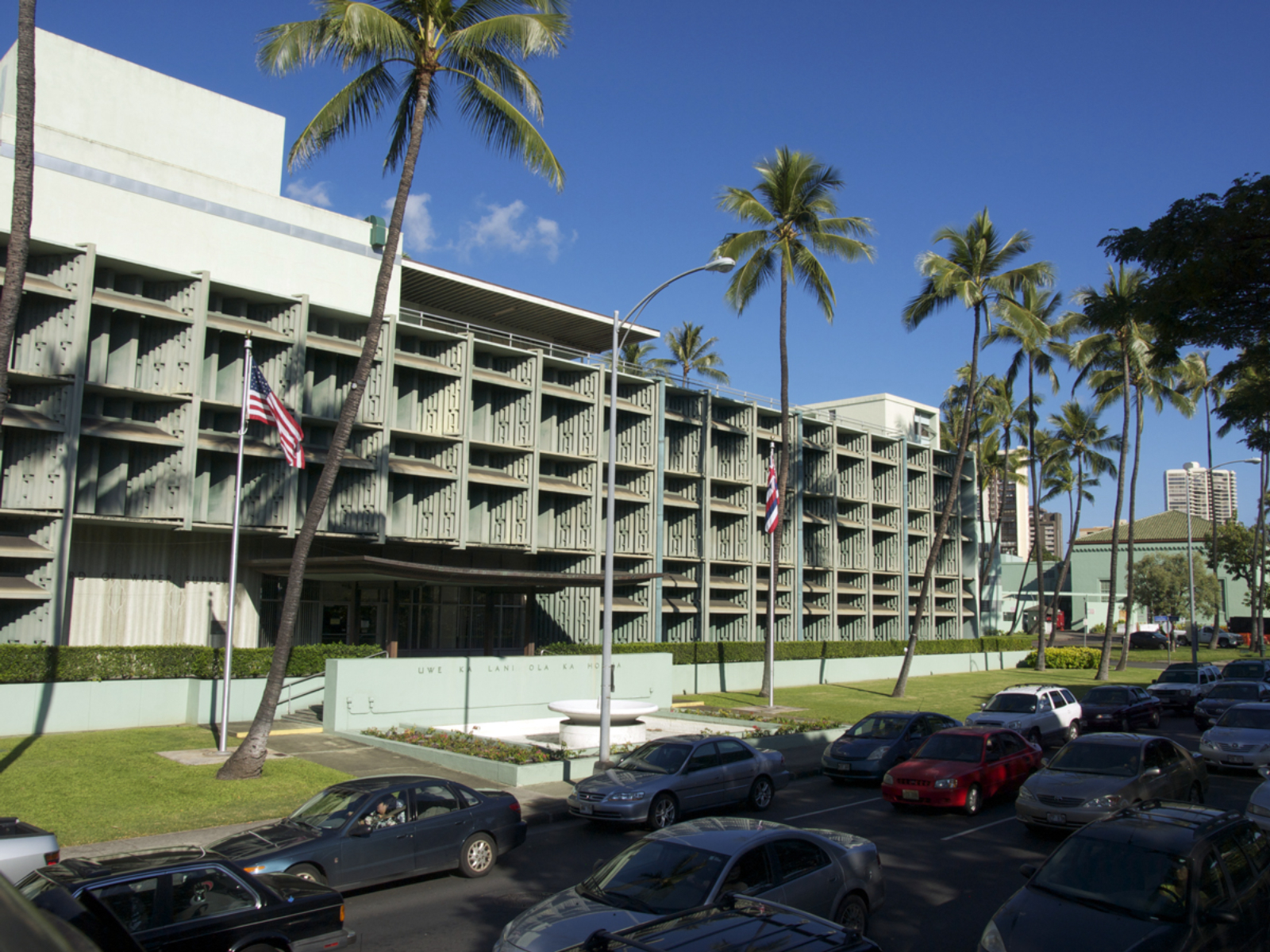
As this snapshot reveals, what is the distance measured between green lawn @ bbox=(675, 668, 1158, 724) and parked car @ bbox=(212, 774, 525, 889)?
58.8 feet

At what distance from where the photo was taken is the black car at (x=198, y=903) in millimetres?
7246

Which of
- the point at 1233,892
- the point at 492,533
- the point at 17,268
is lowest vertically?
the point at 1233,892

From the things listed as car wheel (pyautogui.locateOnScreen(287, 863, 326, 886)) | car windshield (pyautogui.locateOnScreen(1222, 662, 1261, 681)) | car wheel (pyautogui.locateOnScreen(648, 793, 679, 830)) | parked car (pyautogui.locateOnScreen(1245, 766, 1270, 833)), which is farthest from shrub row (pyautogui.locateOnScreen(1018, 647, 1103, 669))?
car wheel (pyautogui.locateOnScreen(287, 863, 326, 886))

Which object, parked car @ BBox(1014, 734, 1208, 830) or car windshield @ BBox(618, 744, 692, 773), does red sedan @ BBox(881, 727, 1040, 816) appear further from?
car windshield @ BBox(618, 744, 692, 773)

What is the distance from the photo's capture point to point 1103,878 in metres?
8.21

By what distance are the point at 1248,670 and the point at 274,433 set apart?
3478 centimetres

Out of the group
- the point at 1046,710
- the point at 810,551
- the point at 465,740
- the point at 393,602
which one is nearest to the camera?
the point at 465,740

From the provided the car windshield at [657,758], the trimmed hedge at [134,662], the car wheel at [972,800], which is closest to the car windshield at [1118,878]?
the car wheel at [972,800]

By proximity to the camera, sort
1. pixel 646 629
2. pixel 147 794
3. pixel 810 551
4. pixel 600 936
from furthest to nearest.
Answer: pixel 810 551
pixel 646 629
pixel 147 794
pixel 600 936

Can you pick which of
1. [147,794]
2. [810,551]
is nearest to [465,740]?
[147,794]

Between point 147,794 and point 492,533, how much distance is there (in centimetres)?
2074

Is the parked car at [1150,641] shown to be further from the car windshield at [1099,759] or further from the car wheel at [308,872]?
the car wheel at [308,872]

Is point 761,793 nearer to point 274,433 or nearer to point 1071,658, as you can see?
point 274,433

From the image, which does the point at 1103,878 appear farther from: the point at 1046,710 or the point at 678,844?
the point at 1046,710
